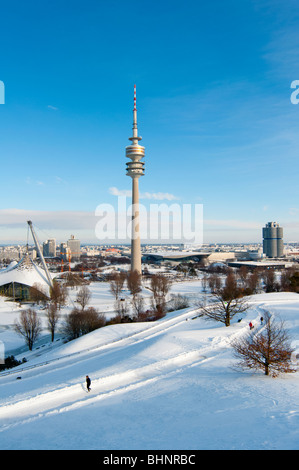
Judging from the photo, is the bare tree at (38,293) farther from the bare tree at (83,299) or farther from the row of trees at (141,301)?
the row of trees at (141,301)

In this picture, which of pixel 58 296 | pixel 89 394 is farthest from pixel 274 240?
pixel 89 394

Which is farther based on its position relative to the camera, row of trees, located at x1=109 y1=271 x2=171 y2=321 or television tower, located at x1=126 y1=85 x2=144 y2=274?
television tower, located at x1=126 y1=85 x2=144 y2=274

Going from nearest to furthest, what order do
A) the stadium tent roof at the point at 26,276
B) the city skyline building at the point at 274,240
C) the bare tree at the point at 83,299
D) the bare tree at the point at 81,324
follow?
the bare tree at the point at 81,324, the bare tree at the point at 83,299, the stadium tent roof at the point at 26,276, the city skyline building at the point at 274,240

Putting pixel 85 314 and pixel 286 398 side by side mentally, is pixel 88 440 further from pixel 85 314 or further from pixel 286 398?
pixel 85 314

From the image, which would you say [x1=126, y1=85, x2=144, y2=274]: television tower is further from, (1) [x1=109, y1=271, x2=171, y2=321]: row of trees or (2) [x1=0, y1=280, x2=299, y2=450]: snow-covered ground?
(2) [x1=0, y1=280, x2=299, y2=450]: snow-covered ground

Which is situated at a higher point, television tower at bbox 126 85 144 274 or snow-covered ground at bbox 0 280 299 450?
television tower at bbox 126 85 144 274

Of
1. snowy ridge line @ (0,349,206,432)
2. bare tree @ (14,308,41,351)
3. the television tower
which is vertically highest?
the television tower

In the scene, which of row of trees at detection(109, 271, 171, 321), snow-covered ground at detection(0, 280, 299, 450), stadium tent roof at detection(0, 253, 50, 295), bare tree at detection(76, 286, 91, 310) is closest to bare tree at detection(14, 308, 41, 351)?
snow-covered ground at detection(0, 280, 299, 450)

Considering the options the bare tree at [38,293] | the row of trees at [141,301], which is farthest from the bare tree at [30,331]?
the bare tree at [38,293]
